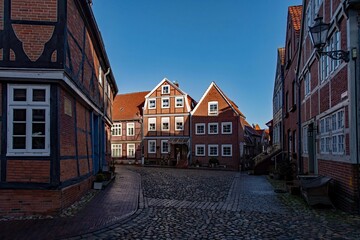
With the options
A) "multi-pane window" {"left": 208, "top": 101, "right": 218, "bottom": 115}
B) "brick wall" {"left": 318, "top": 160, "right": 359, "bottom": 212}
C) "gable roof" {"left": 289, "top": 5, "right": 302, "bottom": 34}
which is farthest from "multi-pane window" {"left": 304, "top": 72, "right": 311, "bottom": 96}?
"multi-pane window" {"left": 208, "top": 101, "right": 218, "bottom": 115}

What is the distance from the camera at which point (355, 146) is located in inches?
301

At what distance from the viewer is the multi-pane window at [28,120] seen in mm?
7699

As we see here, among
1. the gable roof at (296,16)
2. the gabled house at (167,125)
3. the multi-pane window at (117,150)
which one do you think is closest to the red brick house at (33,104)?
the gable roof at (296,16)

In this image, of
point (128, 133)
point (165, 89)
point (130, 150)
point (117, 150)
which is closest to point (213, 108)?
point (165, 89)

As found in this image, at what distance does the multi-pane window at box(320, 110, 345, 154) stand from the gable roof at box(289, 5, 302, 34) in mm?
8489

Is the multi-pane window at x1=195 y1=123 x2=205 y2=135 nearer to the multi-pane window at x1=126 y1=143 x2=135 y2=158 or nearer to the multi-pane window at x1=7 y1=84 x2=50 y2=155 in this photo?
the multi-pane window at x1=126 y1=143 x2=135 y2=158

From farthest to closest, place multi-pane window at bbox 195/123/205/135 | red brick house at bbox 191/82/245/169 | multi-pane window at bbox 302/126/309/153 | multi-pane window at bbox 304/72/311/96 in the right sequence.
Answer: multi-pane window at bbox 195/123/205/135 < red brick house at bbox 191/82/245/169 < multi-pane window at bbox 302/126/309/153 < multi-pane window at bbox 304/72/311/96

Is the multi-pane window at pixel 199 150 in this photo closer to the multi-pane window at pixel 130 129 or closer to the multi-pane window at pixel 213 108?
the multi-pane window at pixel 213 108

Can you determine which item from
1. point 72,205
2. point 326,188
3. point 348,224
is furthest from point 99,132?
point 348,224

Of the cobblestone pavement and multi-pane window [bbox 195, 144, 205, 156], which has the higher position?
multi-pane window [bbox 195, 144, 205, 156]

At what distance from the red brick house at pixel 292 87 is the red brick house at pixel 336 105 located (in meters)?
3.95

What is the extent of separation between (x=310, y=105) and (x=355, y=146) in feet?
16.8

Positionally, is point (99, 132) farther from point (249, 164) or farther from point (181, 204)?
point (249, 164)

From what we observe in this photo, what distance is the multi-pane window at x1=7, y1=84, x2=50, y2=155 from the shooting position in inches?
303
